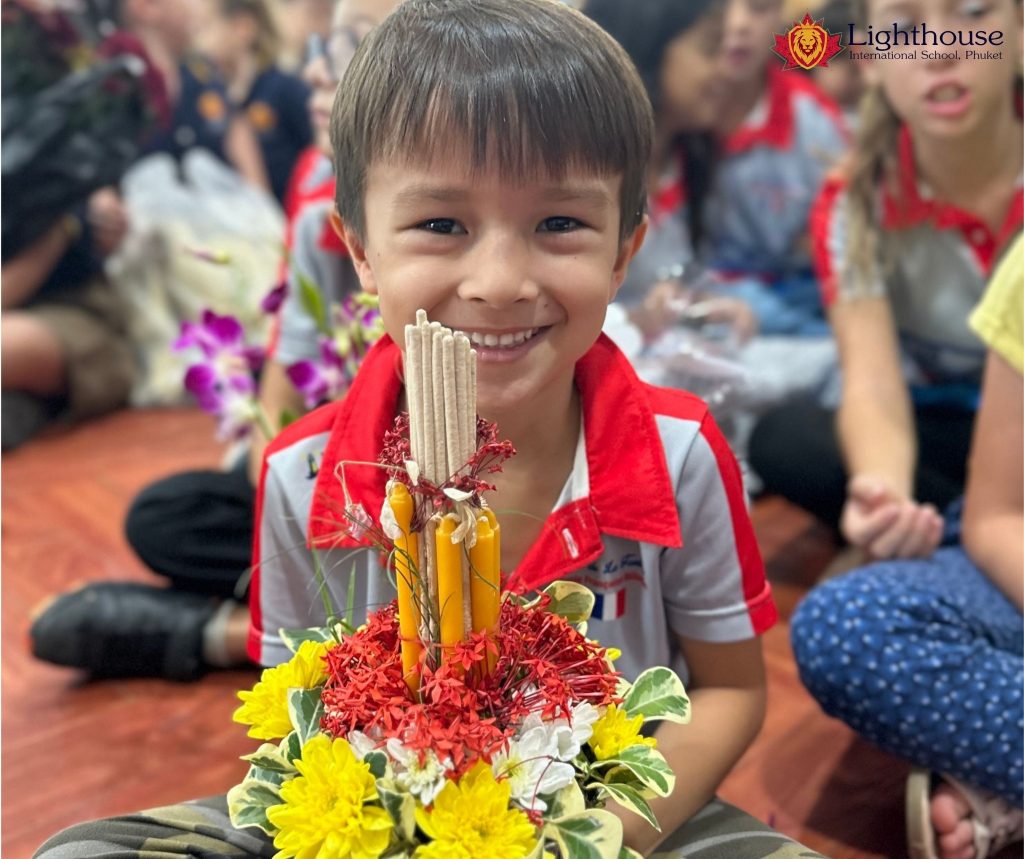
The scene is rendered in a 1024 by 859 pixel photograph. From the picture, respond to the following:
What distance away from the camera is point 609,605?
0.85 metres

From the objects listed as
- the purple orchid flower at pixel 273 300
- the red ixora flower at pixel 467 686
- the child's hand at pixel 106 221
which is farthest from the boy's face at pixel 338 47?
the child's hand at pixel 106 221

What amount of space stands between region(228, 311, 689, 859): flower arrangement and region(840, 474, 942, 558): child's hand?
2.16 feet

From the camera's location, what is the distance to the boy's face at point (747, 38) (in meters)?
2.15

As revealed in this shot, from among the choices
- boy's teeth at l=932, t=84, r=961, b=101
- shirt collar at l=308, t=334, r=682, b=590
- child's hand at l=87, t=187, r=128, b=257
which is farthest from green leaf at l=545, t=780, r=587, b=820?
child's hand at l=87, t=187, r=128, b=257

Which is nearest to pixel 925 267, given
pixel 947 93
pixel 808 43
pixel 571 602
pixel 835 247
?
pixel 835 247

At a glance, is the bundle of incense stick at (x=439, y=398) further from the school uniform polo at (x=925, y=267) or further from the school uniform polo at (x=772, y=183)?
the school uniform polo at (x=772, y=183)

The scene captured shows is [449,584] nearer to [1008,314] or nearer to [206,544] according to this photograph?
[1008,314]

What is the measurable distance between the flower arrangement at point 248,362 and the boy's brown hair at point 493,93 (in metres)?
0.35

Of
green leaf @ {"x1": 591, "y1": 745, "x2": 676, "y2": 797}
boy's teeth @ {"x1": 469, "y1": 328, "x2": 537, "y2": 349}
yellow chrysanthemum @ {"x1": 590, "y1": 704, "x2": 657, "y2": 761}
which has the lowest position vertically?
green leaf @ {"x1": 591, "y1": 745, "x2": 676, "y2": 797}

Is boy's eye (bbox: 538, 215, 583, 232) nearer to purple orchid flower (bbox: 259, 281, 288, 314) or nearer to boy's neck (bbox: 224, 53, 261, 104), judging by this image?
purple orchid flower (bbox: 259, 281, 288, 314)

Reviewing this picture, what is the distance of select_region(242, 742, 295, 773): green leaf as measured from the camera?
593 millimetres

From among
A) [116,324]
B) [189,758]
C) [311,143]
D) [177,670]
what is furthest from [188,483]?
[311,143]

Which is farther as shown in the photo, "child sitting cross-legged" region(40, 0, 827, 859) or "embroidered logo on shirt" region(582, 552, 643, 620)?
"embroidered logo on shirt" region(582, 552, 643, 620)

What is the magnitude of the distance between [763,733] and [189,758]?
2.25 feet
